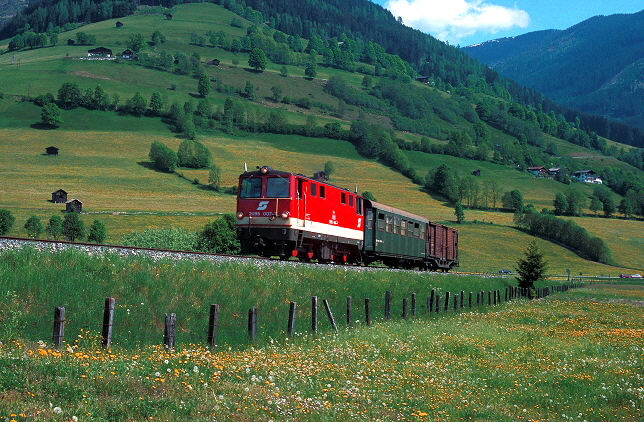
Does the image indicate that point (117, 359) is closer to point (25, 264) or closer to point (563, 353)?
point (25, 264)

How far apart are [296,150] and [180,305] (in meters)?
153

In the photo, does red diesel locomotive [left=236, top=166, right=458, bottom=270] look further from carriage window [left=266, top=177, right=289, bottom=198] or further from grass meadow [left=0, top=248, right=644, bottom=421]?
grass meadow [left=0, top=248, right=644, bottom=421]

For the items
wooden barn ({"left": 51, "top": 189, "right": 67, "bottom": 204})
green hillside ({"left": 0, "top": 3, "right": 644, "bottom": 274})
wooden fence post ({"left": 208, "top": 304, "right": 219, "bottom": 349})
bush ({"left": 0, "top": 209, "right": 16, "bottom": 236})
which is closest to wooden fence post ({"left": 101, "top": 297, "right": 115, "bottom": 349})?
wooden fence post ({"left": 208, "top": 304, "right": 219, "bottom": 349})

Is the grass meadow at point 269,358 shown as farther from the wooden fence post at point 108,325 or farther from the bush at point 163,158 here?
the bush at point 163,158

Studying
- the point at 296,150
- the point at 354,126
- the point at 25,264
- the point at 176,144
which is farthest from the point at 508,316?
the point at 354,126

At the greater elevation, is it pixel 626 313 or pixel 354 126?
pixel 354 126

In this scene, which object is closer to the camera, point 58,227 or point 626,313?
point 626,313

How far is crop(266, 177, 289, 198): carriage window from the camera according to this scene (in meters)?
31.7

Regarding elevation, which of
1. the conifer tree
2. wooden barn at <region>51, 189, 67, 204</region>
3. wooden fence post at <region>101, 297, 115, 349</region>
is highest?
wooden barn at <region>51, 189, 67, 204</region>

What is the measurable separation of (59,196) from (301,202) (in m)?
81.8

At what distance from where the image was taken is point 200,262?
24.6 m

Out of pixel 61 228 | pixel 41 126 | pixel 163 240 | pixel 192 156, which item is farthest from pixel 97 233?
pixel 41 126

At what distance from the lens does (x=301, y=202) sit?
32250 millimetres

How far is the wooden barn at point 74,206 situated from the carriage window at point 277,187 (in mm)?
72319
